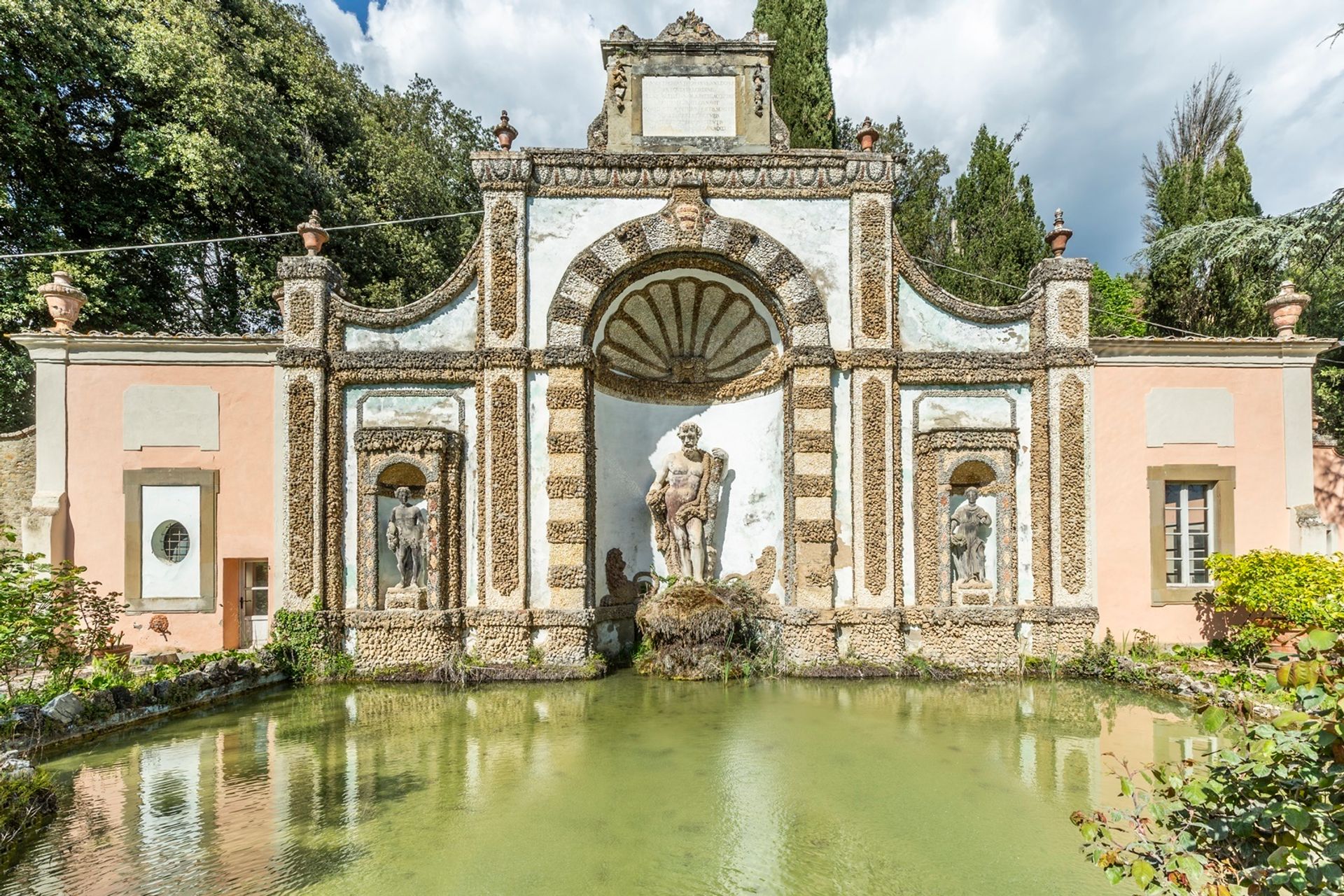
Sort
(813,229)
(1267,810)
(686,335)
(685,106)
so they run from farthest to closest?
(686,335)
(685,106)
(813,229)
(1267,810)

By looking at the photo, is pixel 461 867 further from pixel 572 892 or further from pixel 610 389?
pixel 610 389

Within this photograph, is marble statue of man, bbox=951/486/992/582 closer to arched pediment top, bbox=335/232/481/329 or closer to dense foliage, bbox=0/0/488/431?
arched pediment top, bbox=335/232/481/329

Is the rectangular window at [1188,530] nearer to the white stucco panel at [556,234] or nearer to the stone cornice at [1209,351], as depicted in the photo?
the stone cornice at [1209,351]

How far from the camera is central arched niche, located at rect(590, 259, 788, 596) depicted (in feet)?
34.4

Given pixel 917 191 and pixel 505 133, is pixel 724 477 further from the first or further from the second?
Result: pixel 917 191

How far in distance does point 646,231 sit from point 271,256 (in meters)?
10.3

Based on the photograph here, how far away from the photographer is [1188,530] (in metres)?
9.68

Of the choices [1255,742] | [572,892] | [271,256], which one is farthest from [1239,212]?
[271,256]

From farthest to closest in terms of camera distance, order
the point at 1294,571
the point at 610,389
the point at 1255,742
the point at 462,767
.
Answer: the point at 610,389, the point at 1294,571, the point at 462,767, the point at 1255,742

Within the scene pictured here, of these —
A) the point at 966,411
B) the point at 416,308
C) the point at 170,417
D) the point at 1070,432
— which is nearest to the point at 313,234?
the point at 416,308

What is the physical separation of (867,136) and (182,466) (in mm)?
11145

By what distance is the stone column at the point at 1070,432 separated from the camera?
9.32m

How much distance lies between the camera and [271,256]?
14.9m

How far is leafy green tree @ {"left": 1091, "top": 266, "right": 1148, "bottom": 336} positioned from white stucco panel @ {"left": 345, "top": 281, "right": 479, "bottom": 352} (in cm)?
1610
